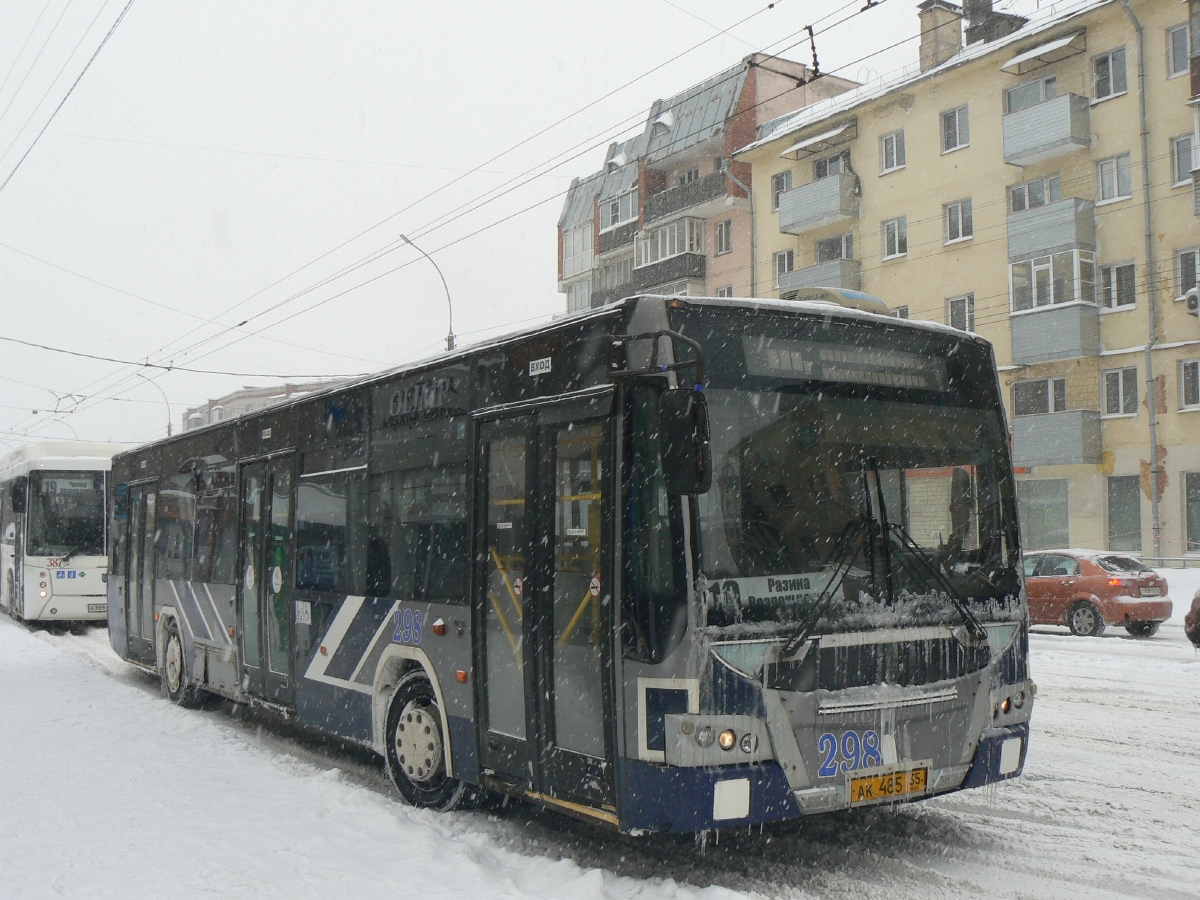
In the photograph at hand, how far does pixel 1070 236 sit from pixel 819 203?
371 inches

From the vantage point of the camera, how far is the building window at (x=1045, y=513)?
3183 cm

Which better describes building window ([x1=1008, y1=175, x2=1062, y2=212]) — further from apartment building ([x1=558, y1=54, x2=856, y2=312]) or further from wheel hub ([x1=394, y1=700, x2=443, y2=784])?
wheel hub ([x1=394, y1=700, x2=443, y2=784])

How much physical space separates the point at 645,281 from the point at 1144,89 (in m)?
20.5

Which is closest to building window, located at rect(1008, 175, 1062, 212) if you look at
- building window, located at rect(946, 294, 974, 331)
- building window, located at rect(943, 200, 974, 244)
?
building window, located at rect(943, 200, 974, 244)

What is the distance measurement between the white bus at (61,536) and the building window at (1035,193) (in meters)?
24.3

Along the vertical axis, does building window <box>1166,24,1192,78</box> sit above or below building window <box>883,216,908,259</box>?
above

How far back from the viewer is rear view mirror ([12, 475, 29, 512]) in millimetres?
21906

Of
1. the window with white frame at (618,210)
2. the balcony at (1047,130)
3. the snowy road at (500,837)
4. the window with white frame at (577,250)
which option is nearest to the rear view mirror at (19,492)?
the snowy road at (500,837)

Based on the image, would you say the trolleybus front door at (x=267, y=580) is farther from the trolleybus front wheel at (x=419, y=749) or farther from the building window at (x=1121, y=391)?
the building window at (x=1121, y=391)

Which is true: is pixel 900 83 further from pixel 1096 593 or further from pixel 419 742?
pixel 419 742

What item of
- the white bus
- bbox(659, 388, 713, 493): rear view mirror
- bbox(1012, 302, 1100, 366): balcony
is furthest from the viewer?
bbox(1012, 302, 1100, 366): balcony

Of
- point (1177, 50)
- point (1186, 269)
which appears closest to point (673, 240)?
point (1177, 50)

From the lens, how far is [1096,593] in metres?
19.6

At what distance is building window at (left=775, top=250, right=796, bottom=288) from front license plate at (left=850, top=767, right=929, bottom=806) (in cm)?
3583
